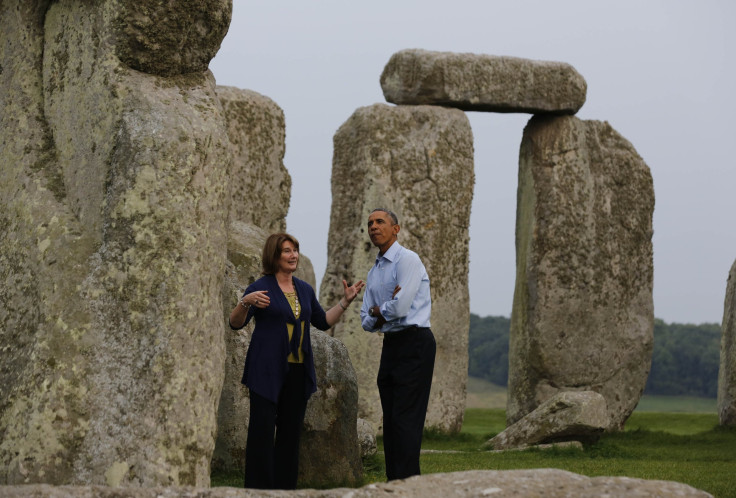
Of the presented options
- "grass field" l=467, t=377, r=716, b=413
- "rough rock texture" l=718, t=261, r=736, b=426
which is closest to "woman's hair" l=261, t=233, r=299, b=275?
"rough rock texture" l=718, t=261, r=736, b=426

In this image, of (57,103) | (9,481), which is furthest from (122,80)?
(9,481)

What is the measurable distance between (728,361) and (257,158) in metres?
7.96

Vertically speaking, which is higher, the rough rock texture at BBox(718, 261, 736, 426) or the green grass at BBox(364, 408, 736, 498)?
the rough rock texture at BBox(718, 261, 736, 426)

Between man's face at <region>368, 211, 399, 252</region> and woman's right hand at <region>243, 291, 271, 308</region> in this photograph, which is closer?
woman's right hand at <region>243, 291, 271, 308</region>

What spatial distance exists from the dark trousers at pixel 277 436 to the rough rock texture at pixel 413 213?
720 cm

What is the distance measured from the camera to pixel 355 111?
1603cm

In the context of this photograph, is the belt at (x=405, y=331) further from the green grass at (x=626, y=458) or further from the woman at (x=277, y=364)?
the green grass at (x=626, y=458)

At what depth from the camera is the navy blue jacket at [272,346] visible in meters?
7.82

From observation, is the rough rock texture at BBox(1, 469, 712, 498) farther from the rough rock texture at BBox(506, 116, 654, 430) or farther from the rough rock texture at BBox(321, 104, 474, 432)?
the rough rock texture at BBox(506, 116, 654, 430)

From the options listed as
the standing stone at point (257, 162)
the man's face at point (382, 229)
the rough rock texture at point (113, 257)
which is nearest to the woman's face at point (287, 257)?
the man's face at point (382, 229)

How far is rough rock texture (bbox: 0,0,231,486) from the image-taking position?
22.2 ft

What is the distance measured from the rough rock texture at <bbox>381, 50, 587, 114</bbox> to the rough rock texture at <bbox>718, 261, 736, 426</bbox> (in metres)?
3.75

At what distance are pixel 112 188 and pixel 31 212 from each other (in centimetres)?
57

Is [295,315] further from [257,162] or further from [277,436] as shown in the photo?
[257,162]
